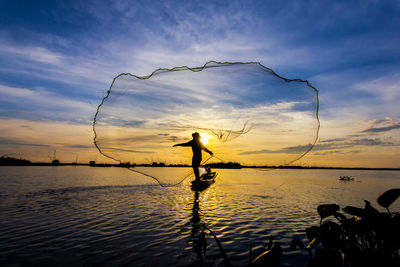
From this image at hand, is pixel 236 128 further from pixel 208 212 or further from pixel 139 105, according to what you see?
pixel 208 212

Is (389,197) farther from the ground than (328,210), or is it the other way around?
(389,197)

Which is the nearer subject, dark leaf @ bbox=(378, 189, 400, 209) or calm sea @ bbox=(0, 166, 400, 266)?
dark leaf @ bbox=(378, 189, 400, 209)

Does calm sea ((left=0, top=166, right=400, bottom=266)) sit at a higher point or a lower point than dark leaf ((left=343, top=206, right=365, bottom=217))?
lower

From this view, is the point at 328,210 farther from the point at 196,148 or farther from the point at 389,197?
the point at 196,148

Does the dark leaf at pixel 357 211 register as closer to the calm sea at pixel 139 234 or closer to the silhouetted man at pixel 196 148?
the calm sea at pixel 139 234

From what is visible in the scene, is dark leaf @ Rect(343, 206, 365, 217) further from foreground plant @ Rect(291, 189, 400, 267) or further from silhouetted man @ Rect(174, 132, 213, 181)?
silhouetted man @ Rect(174, 132, 213, 181)

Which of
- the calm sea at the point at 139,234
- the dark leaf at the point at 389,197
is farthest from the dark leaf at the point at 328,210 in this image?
the calm sea at the point at 139,234

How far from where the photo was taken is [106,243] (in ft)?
25.8

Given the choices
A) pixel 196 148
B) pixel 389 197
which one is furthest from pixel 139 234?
pixel 389 197

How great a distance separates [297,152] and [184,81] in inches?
208

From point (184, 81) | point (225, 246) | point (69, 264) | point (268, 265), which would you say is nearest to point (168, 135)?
point (184, 81)

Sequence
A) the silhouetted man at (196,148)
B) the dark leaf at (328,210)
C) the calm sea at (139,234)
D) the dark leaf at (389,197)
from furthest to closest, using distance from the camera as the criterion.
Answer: the silhouetted man at (196,148)
the calm sea at (139,234)
the dark leaf at (328,210)
the dark leaf at (389,197)

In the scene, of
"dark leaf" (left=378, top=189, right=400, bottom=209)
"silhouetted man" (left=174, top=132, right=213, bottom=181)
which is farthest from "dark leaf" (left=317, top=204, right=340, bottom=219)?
"silhouetted man" (left=174, top=132, right=213, bottom=181)

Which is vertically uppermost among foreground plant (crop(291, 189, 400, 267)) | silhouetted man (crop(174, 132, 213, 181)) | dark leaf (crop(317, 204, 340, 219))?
silhouetted man (crop(174, 132, 213, 181))
